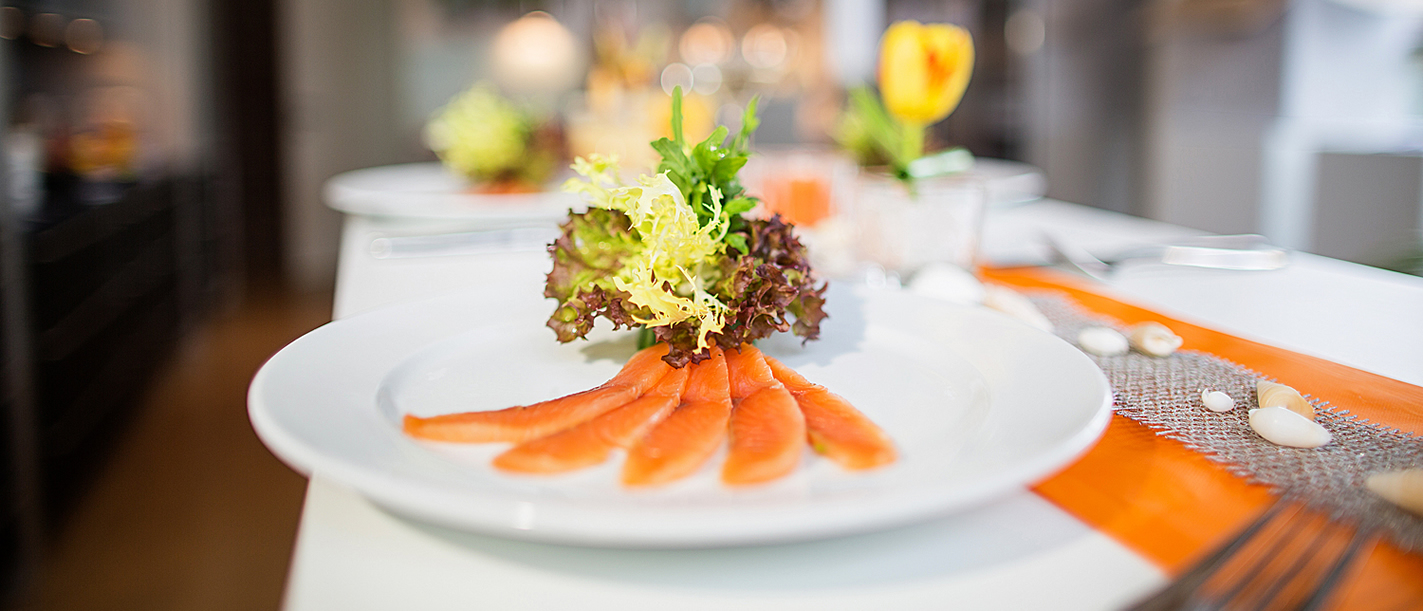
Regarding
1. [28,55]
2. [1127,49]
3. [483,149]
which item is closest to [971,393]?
[483,149]

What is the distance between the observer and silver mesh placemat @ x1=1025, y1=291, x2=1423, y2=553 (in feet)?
1.56

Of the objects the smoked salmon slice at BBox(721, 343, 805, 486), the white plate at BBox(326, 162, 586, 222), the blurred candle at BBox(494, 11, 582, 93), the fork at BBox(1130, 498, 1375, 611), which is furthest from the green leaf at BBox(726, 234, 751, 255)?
the blurred candle at BBox(494, 11, 582, 93)

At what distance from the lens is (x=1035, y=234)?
1586mm

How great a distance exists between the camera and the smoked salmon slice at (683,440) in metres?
0.48

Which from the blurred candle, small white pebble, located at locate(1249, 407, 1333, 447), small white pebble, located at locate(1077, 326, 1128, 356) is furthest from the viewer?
the blurred candle

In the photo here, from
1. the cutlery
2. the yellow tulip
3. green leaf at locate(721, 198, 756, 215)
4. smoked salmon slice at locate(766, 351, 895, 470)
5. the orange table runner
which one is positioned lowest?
the orange table runner

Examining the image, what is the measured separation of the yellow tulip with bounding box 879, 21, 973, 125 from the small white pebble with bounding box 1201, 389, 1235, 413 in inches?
23.6

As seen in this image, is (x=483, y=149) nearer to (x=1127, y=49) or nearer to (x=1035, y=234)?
(x=1035, y=234)

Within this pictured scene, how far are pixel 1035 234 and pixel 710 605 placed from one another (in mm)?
1341

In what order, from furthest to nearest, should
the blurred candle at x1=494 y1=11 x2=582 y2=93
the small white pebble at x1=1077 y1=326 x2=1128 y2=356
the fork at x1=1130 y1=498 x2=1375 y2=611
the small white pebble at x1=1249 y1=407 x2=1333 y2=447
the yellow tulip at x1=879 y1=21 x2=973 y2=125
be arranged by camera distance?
1. the blurred candle at x1=494 y1=11 x2=582 y2=93
2. the yellow tulip at x1=879 y1=21 x2=973 y2=125
3. the small white pebble at x1=1077 y1=326 x2=1128 y2=356
4. the small white pebble at x1=1249 y1=407 x2=1333 y2=447
5. the fork at x1=1130 y1=498 x2=1375 y2=611

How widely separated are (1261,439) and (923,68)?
2.35ft

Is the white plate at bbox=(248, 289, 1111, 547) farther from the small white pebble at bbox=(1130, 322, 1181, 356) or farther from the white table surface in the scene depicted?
the small white pebble at bbox=(1130, 322, 1181, 356)

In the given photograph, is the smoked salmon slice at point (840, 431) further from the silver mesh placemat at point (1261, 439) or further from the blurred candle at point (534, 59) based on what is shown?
the blurred candle at point (534, 59)

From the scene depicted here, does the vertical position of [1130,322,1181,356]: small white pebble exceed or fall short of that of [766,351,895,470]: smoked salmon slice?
it exceeds it
